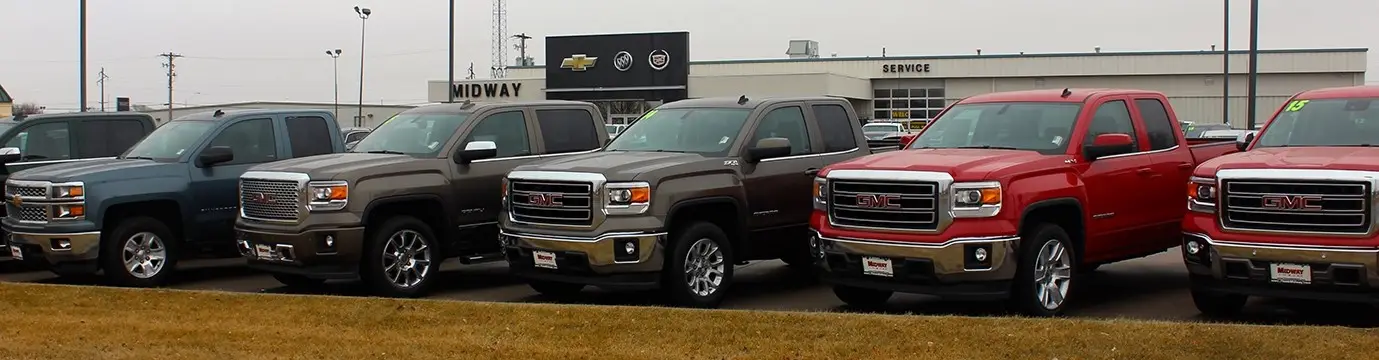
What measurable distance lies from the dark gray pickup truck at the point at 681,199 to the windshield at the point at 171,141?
14.0ft

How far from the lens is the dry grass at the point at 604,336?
7965mm

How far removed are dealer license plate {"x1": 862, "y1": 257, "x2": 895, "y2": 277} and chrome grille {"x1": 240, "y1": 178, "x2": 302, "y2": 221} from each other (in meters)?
4.89

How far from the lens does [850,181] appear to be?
1002 centimetres

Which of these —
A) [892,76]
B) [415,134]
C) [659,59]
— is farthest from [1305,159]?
[892,76]

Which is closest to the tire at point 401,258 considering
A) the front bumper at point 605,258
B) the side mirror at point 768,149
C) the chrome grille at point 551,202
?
the chrome grille at point 551,202

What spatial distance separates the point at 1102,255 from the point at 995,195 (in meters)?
1.65

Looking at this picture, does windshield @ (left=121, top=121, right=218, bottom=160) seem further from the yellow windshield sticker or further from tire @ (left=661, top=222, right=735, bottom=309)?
the yellow windshield sticker

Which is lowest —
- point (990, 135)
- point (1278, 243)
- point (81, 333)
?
point (81, 333)

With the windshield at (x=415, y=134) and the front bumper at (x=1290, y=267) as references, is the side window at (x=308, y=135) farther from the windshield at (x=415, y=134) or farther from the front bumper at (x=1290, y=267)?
the front bumper at (x=1290, y=267)

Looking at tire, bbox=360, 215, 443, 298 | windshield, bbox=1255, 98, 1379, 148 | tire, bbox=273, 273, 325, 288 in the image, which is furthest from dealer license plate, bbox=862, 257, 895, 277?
tire, bbox=273, 273, 325, 288

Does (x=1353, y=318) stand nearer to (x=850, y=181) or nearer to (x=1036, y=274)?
(x=1036, y=274)

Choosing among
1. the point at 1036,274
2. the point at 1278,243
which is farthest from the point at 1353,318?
the point at 1036,274

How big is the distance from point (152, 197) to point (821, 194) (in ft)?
22.2

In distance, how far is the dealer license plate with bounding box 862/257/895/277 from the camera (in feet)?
31.8
